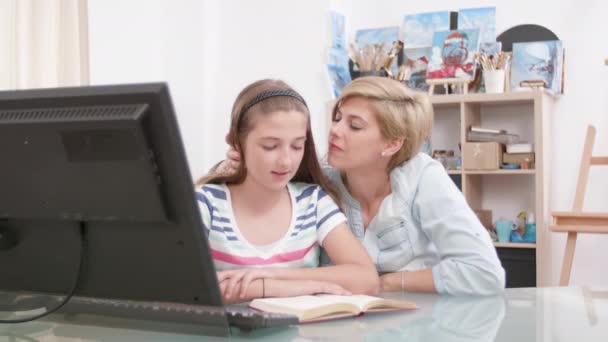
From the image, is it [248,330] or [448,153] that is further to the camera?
[448,153]

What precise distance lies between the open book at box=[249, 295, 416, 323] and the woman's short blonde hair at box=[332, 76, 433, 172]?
0.57m

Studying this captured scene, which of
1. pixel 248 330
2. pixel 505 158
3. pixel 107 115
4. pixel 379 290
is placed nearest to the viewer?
pixel 107 115

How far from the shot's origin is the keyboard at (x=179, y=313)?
87 centimetres

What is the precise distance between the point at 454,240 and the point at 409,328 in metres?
0.57

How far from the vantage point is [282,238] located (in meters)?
1.51

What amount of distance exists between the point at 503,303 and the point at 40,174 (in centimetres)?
75

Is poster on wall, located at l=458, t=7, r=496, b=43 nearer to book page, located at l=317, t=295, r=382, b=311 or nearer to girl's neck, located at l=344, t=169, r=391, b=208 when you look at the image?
girl's neck, located at l=344, t=169, r=391, b=208

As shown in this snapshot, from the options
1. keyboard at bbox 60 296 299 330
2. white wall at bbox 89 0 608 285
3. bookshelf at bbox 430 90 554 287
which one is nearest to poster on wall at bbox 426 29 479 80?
bookshelf at bbox 430 90 554 287

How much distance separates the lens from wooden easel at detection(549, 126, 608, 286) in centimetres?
325

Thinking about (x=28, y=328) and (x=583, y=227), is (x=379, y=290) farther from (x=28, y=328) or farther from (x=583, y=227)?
(x=583, y=227)

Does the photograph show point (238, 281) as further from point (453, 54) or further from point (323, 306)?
point (453, 54)

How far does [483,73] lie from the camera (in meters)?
3.63

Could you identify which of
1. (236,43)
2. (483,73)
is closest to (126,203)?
(483,73)

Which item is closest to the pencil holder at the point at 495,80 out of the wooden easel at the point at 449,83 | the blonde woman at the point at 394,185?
the wooden easel at the point at 449,83
